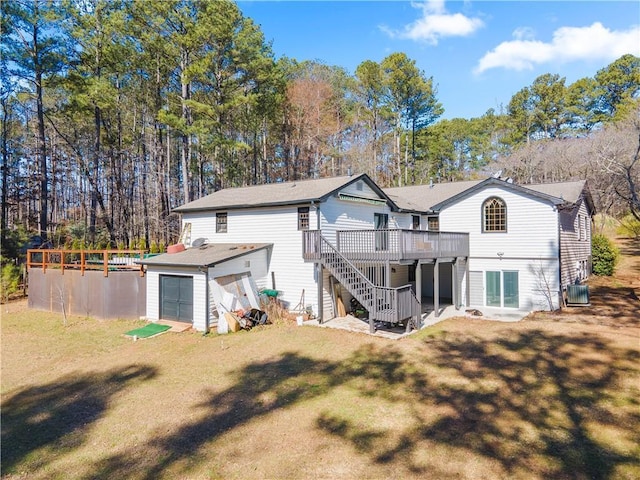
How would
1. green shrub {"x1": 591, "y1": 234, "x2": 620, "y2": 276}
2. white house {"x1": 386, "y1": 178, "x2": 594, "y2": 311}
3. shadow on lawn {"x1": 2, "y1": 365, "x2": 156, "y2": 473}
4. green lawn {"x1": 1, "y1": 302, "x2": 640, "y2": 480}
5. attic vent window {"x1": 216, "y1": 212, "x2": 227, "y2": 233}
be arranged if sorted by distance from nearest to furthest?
green lawn {"x1": 1, "y1": 302, "x2": 640, "y2": 480}
shadow on lawn {"x1": 2, "y1": 365, "x2": 156, "y2": 473}
white house {"x1": 386, "y1": 178, "x2": 594, "y2": 311}
attic vent window {"x1": 216, "y1": 212, "x2": 227, "y2": 233}
green shrub {"x1": 591, "y1": 234, "x2": 620, "y2": 276}

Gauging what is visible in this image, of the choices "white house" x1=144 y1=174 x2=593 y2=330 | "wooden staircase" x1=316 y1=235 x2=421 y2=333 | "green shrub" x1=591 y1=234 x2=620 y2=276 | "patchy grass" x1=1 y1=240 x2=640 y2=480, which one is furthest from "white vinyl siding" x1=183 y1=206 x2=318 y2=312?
"green shrub" x1=591 y1=234 x2=620 y2=276

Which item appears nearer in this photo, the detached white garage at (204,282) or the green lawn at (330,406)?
the green lawn at (330,406)

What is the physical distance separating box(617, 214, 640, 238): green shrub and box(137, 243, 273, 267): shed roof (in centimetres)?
3071

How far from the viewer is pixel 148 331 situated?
1312 centimetres

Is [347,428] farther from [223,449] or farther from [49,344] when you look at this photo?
[49,344]

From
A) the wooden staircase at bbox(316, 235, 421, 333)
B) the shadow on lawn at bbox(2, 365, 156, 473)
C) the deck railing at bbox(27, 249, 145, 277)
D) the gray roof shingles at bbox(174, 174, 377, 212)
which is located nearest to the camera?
the shadow on lawn at bbox(2, 365, 156, 473)

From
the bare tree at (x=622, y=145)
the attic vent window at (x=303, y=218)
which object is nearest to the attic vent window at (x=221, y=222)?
the attic vent window at (x=303, y=218)

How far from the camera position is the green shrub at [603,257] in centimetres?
2181

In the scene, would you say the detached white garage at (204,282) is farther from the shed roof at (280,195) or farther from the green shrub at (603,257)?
the green shrub at (603,257)

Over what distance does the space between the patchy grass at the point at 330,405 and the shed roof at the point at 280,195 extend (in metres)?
5.71

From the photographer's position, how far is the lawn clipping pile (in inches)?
503

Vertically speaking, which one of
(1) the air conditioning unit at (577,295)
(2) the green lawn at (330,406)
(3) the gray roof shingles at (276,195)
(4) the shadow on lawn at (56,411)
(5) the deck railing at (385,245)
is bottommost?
(4) the shadow on lawn at (56,411)

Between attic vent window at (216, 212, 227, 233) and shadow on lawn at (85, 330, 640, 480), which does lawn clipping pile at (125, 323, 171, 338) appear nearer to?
shadow on lawn at (85, 330, 640, 480)

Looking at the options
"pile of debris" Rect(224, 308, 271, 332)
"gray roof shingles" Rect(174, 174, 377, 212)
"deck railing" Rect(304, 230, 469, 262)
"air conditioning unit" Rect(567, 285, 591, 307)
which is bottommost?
"pile of debris" Rect(224, 308, 271, 332)
